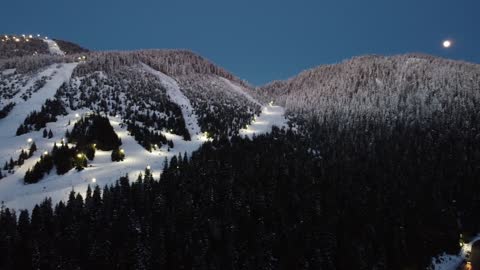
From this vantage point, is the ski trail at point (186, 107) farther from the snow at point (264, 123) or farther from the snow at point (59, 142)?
the snow at point (264, 123)

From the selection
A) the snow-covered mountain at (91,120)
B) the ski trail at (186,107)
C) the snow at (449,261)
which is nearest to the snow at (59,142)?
the snow-covered mountain at (91,120)

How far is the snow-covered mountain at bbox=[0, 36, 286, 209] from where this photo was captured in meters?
89.6

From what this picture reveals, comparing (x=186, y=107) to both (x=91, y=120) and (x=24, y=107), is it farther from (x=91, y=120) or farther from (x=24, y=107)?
(x=91, y=120)

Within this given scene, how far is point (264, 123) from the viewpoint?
567 feet

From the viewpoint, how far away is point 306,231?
82562mm

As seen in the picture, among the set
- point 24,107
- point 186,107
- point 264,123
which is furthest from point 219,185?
point 186,107

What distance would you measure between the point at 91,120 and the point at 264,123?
7540 cm

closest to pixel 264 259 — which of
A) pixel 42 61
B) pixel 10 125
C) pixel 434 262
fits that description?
pixel 434 262

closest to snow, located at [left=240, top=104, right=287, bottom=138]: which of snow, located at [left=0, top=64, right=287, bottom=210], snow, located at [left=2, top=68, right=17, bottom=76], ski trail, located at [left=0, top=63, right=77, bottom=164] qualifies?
snow, located at [left=0, top=64, right=287, bottom=210]

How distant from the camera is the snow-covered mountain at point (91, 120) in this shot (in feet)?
294

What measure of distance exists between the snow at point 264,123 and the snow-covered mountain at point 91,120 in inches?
15.2

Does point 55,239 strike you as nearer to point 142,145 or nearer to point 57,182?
point 57,182

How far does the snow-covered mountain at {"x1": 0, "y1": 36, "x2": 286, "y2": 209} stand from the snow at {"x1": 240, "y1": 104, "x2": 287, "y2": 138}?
0.39 m

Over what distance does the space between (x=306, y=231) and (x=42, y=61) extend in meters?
160
